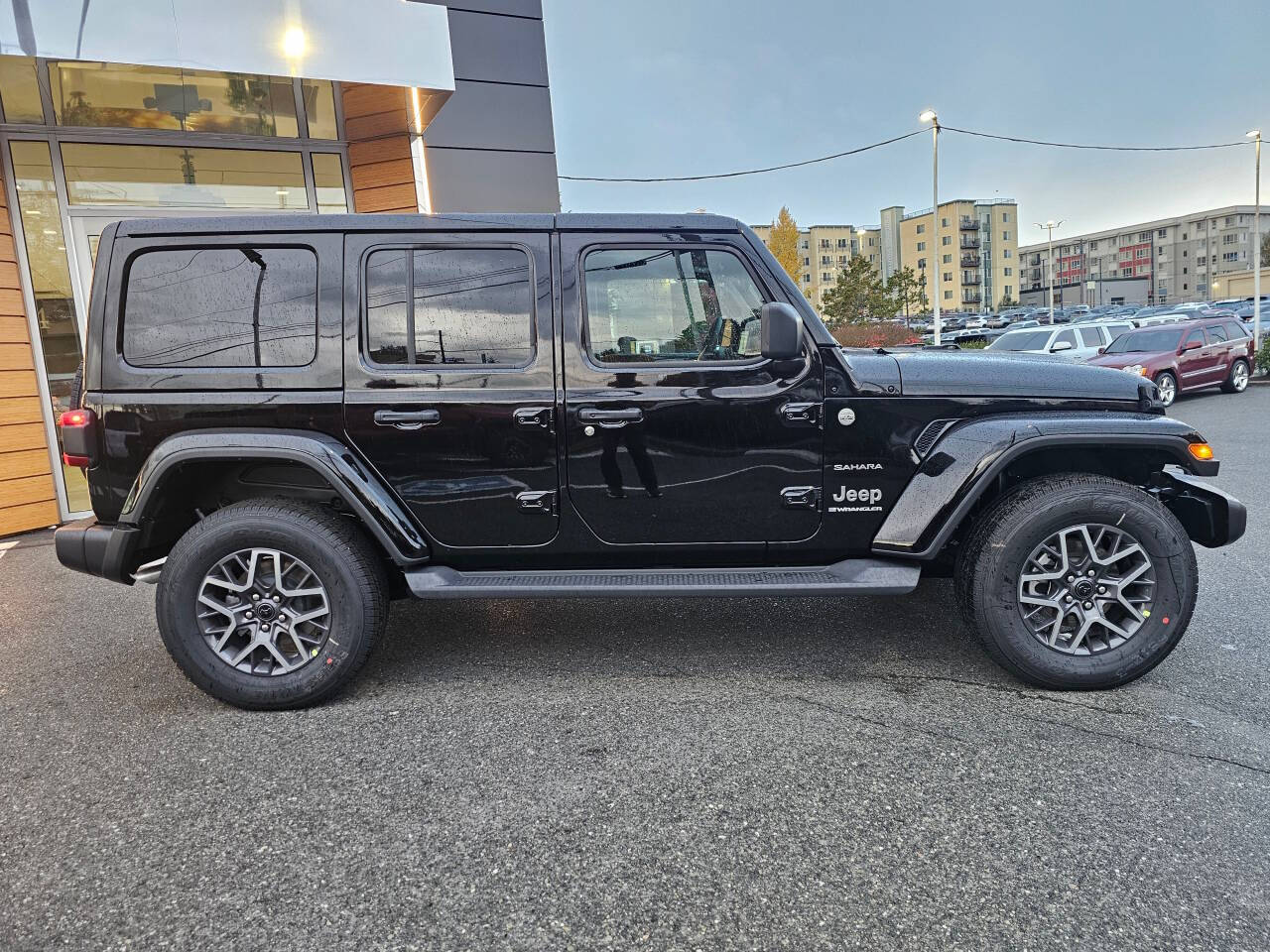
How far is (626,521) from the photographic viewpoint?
3195 mm

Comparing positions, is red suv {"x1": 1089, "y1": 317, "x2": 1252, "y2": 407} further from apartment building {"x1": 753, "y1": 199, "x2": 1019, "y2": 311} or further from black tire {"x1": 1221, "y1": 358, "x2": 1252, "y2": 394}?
apartment building {"x1": 753, "y1": 199, "x2": 1019, "y2": 311}

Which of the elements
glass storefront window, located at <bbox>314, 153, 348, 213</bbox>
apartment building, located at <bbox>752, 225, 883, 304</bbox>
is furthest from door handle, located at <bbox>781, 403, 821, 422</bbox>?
apartment building, located at <bbox>752, 225, 883, 304</bbox>

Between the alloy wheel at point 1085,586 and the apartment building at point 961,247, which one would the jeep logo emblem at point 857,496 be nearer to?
the alloy wheel at point 1085,586

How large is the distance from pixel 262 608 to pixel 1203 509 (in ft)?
13.1

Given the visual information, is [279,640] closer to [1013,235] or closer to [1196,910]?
[1196,910]

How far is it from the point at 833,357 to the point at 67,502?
24.9 ft

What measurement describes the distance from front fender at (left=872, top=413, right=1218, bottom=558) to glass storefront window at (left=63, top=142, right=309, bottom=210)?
764 cm

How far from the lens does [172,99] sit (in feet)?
24.3

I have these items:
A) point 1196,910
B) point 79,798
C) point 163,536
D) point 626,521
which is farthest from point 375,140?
point 1196,910

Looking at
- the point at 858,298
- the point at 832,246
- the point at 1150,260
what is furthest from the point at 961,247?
the point at 858,298

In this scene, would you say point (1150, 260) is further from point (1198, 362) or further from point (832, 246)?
point (1198, 362)

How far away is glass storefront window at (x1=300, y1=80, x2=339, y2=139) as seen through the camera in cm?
790

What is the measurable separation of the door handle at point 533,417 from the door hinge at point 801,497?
104cm

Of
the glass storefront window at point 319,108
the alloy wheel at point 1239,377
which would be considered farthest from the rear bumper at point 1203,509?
the alloy wheel at point 1239,377
